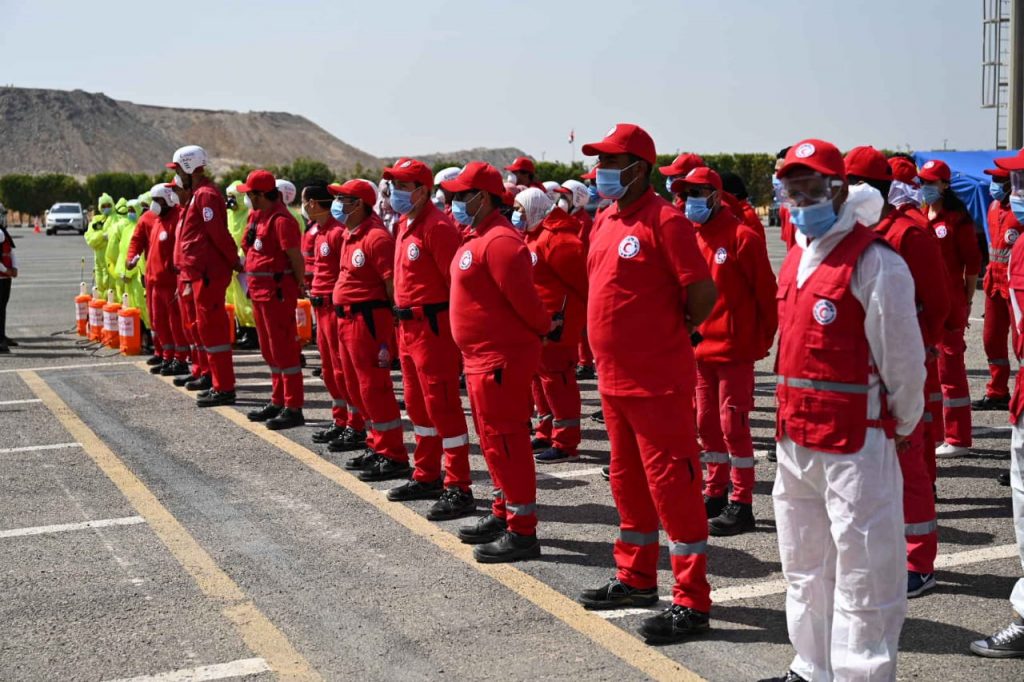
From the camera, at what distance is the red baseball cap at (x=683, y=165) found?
8.05 meters

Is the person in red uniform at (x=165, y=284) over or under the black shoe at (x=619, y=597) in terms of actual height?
over

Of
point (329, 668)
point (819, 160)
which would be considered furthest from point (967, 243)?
point (329, 668)

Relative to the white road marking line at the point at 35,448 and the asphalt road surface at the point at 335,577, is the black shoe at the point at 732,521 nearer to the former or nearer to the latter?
the asphalt road surface at the point at 335,577

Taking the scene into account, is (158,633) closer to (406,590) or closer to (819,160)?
(406,590)

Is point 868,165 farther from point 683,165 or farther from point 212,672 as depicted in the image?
point 212,672

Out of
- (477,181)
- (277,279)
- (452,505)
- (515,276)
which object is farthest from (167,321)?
(515,276)

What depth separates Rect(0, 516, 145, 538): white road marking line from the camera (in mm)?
7532

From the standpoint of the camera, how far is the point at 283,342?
10.8 m

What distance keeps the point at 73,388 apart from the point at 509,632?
908 centimetres

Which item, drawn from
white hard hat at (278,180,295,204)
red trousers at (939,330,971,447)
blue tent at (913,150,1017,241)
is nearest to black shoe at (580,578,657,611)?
red trousers at (939,330,971,447)

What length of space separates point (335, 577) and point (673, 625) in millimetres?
1986

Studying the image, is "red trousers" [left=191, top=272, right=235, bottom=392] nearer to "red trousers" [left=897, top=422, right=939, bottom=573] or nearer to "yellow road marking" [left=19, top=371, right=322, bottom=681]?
"yellow road marking" [left=19, top=371, right=322, bottom=681]

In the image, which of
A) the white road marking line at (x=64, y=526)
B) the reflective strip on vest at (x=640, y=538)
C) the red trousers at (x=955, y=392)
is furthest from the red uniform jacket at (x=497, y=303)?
the red trousers at (x=955, y=392)

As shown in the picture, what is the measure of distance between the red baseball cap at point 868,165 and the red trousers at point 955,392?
3618 millimetres
